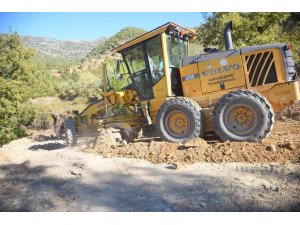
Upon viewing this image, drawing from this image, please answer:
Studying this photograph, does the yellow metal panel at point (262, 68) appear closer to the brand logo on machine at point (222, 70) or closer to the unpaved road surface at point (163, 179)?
the brand logo on machine at point (222, 70)

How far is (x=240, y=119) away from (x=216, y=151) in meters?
0.99

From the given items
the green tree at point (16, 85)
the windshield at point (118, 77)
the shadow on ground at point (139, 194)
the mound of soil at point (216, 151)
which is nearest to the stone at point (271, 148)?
the mound of soil at point (216, 151)

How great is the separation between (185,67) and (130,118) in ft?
6.22

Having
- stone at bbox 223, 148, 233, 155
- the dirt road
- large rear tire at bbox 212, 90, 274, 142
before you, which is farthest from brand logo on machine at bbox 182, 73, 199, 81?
the dirt road

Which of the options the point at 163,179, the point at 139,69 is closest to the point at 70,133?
the point at 139,69

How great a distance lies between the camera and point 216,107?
6.02 m

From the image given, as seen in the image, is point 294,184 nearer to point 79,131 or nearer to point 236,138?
point 236,138

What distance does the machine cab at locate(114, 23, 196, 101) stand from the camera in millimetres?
6797

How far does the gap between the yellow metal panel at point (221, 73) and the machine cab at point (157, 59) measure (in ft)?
2.21

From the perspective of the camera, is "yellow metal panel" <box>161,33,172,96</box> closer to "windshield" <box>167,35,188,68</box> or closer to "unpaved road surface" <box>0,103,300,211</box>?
"windshield" <box>167,35,188,68</box>

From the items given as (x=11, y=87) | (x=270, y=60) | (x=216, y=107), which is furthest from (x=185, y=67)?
(x=11, y=87)

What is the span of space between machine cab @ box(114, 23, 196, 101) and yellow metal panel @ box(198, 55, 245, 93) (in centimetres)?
67

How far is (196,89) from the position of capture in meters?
6.76

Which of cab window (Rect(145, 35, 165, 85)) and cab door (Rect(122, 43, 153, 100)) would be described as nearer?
cab window (Rect(145, 35, 165, 85))
